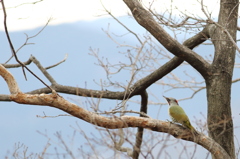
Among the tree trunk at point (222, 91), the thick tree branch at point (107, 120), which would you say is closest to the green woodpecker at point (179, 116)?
the thick tree branch at point (107, 120)

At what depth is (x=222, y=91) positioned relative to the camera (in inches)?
261

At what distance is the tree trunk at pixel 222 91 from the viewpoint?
6.55 meters

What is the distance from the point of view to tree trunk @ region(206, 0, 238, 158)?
6551 mm

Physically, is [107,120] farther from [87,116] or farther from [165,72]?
[165,72]

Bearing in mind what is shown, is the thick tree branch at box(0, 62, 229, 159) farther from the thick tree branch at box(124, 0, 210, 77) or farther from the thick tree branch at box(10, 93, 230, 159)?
the thick tree branch at box(124, 0, 210, 77)

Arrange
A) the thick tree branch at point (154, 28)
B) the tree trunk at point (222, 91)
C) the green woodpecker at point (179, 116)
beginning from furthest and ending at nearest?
the tree trunk at point (222, 91) → the thick tree branch at point (154, 28) → the green woodpecker at point (179, 116)

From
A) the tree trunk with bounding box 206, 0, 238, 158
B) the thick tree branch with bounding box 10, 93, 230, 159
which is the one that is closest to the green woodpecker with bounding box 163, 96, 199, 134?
the thick tree branch with bounding box 10, 93, 230, 159

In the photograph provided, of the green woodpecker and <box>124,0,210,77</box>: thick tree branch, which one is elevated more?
<box>124,0,210,77</box>: thick tree branch

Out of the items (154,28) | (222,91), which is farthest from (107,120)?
(222,91)

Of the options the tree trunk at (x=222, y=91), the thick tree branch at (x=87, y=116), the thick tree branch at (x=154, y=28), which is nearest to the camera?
the thick tree branch at (x=87, y=116)

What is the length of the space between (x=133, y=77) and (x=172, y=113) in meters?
1.82

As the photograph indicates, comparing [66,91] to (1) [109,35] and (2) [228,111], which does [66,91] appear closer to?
(1) [109,35]

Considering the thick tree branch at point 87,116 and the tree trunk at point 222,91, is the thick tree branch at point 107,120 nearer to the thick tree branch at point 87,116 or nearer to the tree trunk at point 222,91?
the thick tree branch at point 87,116

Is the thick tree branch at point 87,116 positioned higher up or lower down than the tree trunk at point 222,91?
lower down
